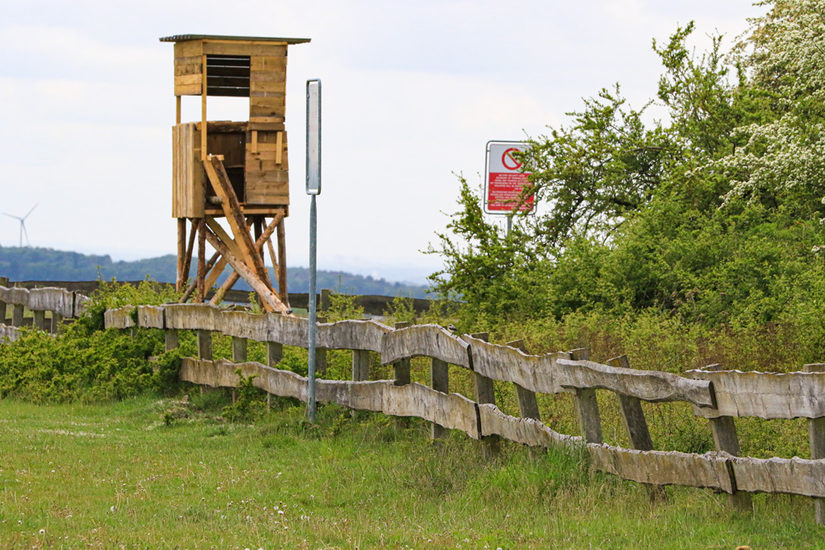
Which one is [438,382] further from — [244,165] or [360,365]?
[244,165]

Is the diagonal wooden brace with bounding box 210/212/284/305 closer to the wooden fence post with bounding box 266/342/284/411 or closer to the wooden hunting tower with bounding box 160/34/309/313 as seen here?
the wooden hunting tower with bounding box 160/34/309/313

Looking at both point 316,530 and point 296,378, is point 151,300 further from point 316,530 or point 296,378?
point 316,530

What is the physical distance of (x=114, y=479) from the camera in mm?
8844

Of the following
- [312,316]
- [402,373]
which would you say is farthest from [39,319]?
[402,373]

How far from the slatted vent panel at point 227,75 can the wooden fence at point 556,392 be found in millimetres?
7531

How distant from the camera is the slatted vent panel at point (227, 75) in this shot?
1939cm

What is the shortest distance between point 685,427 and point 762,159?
7706 millimetres

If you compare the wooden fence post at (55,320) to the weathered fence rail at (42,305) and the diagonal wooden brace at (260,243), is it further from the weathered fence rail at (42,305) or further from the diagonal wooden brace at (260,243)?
the diagonal wooden brace at (260,243)

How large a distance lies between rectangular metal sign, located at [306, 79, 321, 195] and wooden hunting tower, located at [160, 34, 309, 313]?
296 inches

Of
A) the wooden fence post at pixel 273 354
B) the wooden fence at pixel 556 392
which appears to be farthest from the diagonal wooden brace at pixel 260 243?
the wooden fence post at pixel 273 354

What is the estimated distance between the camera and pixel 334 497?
326 inches

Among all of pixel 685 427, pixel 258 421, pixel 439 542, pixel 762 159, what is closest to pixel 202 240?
pixel 258 421

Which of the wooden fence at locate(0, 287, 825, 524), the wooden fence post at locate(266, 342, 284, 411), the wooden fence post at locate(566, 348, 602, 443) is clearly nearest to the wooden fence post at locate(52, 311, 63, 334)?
the wooden fence at locate(0, 287, 825, 524)

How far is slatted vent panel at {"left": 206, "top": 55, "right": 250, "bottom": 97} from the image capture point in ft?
63.6
